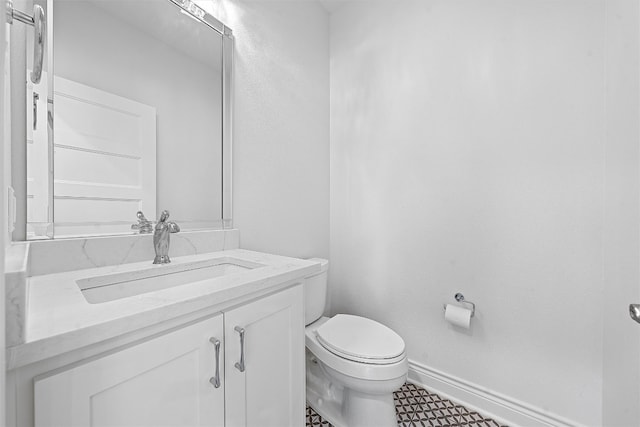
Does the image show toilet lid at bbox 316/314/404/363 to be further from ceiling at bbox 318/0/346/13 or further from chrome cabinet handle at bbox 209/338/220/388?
ceiling at bbox 318/0/346/13

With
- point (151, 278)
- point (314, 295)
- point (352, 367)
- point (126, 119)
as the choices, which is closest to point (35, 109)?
point (126, 119)

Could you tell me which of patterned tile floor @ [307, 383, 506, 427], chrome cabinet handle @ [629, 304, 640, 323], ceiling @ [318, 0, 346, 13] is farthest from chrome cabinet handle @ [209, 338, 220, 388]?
ceiling @ [318, 0, 346, 13]

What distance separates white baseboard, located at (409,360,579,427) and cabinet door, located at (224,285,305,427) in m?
0.91

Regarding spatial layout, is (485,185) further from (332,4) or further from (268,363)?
(332,4)

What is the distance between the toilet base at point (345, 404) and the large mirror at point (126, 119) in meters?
0.99

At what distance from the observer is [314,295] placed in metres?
1.55

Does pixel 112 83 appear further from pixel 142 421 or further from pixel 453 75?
pixel 453 75

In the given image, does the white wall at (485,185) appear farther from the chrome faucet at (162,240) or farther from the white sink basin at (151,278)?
the chrome faucet at (162,240)

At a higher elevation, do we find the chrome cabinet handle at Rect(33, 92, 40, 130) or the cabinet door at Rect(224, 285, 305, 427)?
the chrome cabinet handle at Rect(33, 92, 40, 130)

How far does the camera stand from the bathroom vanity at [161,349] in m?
0.50

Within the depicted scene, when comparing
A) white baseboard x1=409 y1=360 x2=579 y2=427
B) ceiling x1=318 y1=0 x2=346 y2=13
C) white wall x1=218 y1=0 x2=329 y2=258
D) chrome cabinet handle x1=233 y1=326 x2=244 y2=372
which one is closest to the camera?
chrome cabinet handle x1=233 y1=326 x2=244 y2=372

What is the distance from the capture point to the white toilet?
1.19 meters

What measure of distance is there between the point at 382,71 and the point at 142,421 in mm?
1963

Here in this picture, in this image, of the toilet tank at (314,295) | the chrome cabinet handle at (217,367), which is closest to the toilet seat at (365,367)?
the toilet tank at (314,295)
